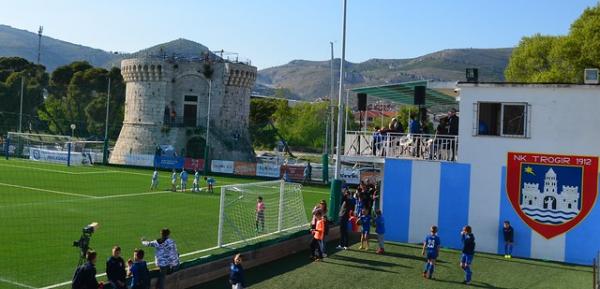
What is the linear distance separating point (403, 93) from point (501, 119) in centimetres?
471

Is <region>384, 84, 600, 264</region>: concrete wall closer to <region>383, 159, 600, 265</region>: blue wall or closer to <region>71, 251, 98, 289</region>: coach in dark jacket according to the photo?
<region>383, 159, 600, 265</region>: blue wall

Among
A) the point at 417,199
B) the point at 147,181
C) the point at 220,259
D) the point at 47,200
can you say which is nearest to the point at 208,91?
the point at 147,181

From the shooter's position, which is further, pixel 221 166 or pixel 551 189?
pixel 221 166

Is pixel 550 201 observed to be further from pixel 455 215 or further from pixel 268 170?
pixel 268 170

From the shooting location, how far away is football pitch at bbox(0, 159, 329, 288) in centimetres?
1617

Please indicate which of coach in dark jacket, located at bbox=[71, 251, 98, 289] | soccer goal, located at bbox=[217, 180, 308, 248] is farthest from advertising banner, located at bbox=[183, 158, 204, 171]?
coach in dark jacket, located at bbox=[71, 251, 98, 289]

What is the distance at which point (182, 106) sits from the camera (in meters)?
63.4

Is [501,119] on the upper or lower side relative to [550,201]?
upper

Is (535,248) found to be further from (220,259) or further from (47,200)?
(47,200)

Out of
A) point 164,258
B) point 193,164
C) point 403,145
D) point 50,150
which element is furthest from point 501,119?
point 50,150

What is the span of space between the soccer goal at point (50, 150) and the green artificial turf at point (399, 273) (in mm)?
39297

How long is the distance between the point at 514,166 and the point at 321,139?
261 ft

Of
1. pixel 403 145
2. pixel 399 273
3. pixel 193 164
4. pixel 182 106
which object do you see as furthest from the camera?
pixel 182 106

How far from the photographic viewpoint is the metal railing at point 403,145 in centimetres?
2159
